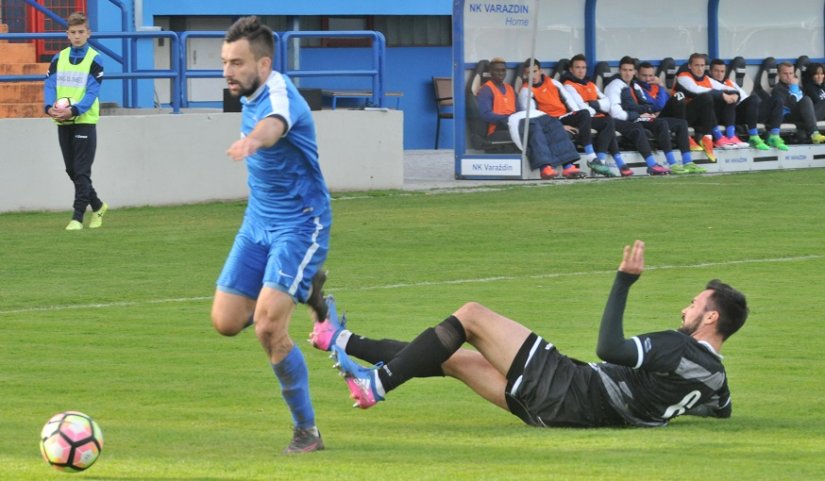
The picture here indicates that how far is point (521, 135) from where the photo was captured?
24.0 m

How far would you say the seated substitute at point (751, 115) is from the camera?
85.7ft

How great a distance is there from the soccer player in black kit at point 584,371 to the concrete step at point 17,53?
62.2 ft

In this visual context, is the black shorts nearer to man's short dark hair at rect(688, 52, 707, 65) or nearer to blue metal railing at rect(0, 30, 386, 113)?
blue metal railing at rect(0, 30, 386, 113)

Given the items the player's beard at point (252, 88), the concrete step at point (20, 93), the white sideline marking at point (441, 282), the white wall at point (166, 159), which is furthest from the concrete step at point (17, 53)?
the player's beard at point (252, 88)

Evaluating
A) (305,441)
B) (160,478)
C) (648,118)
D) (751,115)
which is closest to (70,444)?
(160,478)

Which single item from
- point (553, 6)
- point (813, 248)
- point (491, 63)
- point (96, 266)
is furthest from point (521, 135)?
point (96, 266)

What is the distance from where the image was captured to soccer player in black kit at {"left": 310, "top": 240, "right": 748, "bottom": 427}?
750 cm

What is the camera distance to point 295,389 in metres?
7.23

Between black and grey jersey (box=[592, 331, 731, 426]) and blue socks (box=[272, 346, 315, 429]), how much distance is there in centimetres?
142

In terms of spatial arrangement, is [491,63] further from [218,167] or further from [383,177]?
[218,167]

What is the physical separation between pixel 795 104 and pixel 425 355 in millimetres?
20249

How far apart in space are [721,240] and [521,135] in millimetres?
7934

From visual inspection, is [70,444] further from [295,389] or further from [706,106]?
[706,106]

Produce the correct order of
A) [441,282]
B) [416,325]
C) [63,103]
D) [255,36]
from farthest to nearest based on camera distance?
1. [63,103]
2. [441,282]
3. [416,325]
4. [255,36]
